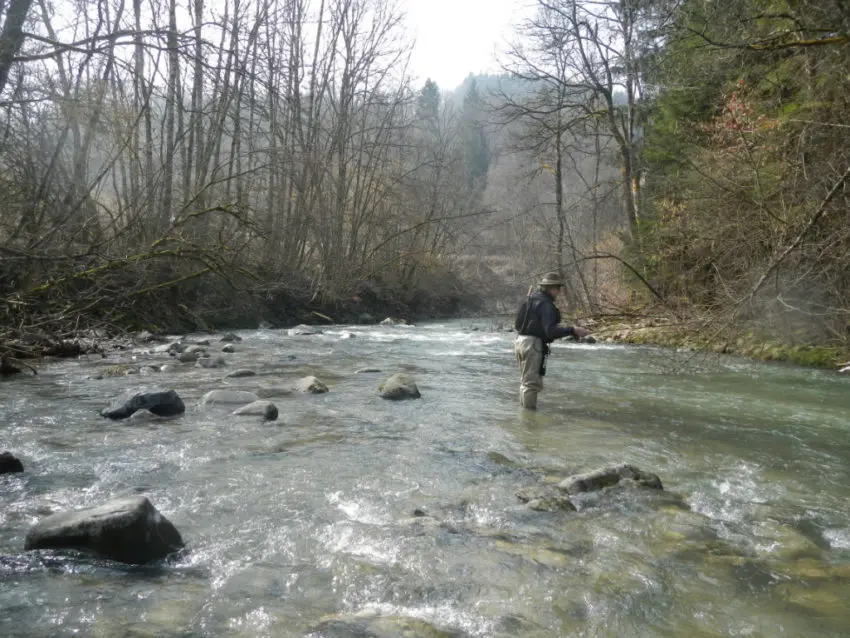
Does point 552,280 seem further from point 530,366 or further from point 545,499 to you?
point 545,499

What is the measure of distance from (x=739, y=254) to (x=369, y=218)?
16961 millimetres

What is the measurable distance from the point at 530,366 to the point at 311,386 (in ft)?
9.92

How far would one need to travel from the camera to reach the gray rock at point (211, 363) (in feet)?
35.6

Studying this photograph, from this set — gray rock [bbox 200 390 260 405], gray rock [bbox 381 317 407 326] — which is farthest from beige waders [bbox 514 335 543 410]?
gray rock [bbox 381 317 407 326]

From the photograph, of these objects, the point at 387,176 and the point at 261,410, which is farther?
the point at 387,176

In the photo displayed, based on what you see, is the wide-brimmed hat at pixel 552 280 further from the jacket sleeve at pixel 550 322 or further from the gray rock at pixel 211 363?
the gray rock at pixel 211 363

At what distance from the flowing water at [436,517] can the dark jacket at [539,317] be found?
101 centimetres

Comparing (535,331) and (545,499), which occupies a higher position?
(535,331)

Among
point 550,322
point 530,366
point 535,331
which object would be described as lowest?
point 530,366

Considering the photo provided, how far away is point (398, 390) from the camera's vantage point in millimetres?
8508

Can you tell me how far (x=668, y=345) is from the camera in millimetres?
14812

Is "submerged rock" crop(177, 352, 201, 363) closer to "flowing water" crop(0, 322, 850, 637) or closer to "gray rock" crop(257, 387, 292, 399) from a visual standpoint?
"flowing water" crop(0, 322, 850, 637)

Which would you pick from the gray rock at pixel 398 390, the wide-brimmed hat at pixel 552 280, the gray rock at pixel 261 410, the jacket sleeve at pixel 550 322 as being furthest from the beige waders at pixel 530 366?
the gray rock at pixel 261 410

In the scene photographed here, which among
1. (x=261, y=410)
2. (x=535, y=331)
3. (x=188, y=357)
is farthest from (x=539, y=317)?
(x=188, y=357)
